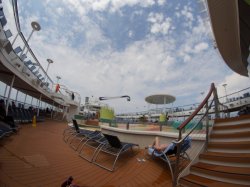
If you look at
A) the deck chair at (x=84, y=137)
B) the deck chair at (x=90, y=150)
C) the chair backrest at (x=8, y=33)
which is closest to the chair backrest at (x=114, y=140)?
the deck chair at (x=90, y=150)

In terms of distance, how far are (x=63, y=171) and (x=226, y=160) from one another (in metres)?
3.57

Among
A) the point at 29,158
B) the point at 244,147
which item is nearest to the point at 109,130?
the point at 29,158

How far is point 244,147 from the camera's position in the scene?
3291mm

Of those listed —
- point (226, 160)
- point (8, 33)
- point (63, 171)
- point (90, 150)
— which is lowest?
point (63, 171)

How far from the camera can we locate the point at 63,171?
3.75 meters

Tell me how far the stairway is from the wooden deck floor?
76 cm

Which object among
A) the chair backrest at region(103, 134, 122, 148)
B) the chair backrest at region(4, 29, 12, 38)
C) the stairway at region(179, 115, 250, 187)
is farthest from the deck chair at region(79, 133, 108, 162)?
the chair backrest at region(4, 29, 12, 38)

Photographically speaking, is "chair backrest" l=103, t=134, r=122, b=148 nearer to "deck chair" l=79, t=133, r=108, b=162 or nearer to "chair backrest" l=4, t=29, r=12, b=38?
"deck chair" l=79, t=133, r=108, b=162

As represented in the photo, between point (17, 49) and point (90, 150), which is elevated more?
point (17, 49)

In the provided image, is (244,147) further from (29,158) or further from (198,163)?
(29,158)

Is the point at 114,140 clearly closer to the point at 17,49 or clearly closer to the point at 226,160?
the point at 226,160

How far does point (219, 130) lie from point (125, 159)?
284 cm

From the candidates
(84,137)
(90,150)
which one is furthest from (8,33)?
(90,150)

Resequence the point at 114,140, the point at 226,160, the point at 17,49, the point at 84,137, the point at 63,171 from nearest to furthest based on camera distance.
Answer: the point at 226,160
the point at 63,171
the point at 114,140
the point at 84,137
the point at 17,49
